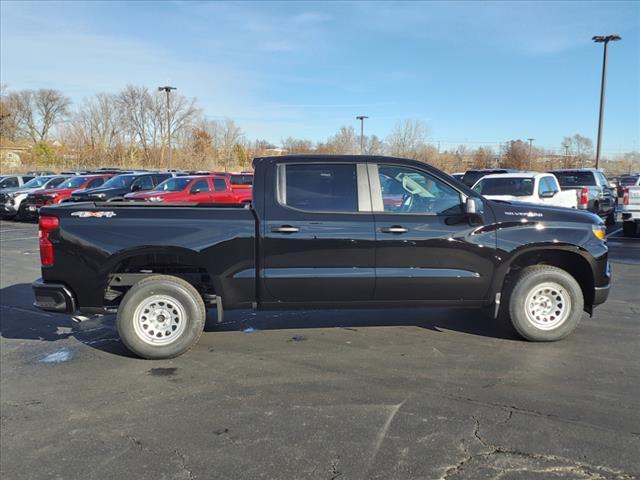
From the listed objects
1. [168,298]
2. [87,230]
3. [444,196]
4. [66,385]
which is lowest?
[66,385]

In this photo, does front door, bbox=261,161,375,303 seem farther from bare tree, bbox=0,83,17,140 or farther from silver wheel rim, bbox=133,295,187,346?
bare tree, bbox=0,83,17,140

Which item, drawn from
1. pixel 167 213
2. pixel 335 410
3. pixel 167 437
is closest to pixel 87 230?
pixel 167 213

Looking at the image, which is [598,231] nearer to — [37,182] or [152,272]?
[152,272]

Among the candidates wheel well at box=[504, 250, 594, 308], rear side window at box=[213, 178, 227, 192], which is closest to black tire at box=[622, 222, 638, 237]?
wheel well at box=[504, 250, 594, 308]

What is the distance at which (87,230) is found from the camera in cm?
486

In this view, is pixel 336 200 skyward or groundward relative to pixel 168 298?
skyward

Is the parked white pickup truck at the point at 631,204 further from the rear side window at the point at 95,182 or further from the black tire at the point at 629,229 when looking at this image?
the rear side window at the point at 95,182

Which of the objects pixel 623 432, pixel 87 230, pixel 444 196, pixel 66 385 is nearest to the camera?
pixel 623 432

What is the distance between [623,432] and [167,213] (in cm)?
400

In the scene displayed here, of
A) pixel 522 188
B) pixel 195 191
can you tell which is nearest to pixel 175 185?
pixel 195 191

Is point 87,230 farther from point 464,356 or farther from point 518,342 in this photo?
point 518,342

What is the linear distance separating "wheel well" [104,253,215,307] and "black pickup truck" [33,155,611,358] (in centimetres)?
1

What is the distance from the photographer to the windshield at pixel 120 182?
2070 centimetres

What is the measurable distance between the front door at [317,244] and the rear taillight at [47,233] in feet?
6.27
